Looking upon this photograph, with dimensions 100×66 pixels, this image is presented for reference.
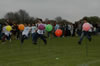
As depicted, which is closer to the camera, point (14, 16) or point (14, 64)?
point (14, 64)

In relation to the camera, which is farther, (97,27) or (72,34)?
(97,27)

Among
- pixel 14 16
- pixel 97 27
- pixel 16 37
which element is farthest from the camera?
pixel 14 16

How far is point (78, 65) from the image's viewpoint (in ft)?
30.0

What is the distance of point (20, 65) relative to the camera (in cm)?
940

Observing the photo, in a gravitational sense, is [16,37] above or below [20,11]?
below

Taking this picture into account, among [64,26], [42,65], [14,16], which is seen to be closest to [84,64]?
[42,65]

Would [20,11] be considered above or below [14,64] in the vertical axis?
above

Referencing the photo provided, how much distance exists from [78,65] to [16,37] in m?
21.7

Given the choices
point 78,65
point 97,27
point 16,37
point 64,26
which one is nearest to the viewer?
point 78,65

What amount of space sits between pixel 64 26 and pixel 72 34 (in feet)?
5.93

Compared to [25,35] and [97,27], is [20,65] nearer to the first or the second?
[25,35]

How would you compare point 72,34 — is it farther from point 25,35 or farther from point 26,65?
point 26,65

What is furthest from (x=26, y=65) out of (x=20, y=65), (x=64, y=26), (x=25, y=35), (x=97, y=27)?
(x=97, y=27)

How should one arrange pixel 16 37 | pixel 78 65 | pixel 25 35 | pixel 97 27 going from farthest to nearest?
pixel 97 27, pixel 16 37, pixel 25 35, pixel 78 65
